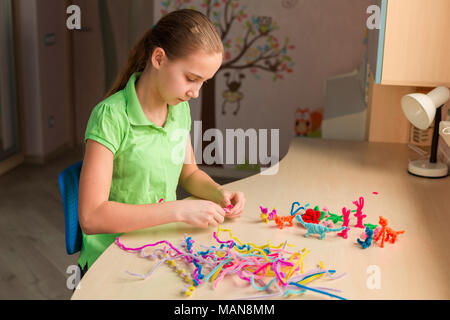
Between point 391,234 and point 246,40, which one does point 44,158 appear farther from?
point 391,234

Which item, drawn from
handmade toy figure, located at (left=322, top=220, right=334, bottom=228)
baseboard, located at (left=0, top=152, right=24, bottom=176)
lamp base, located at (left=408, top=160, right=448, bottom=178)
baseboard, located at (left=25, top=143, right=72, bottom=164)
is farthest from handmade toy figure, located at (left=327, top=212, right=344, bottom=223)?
baseboard, located at (left=25, top=143, right=72, bottom=164)

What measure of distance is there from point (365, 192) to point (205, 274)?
2.49 feet

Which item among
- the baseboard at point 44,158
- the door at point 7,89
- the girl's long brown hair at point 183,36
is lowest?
the baseboard at point 44,158

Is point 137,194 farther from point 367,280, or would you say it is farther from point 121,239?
point 367,280

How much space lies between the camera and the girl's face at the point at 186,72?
1.34 metres

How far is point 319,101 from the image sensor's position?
13.5ft

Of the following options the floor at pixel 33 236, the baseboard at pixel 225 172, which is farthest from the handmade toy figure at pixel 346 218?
the baseboard at pixel 225 172

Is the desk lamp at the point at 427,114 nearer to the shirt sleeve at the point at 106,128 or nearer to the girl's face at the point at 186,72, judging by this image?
the girl's face at the point at 186,72

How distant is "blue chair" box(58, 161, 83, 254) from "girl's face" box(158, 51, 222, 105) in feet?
1.17

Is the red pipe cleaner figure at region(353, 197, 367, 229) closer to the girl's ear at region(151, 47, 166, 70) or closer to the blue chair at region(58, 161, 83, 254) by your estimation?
the girl's ear at region(151, 47, 166, 70)

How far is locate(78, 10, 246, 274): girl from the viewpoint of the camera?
1.31 meters

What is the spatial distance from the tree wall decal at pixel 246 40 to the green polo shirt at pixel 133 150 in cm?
259

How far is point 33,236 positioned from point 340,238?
2.19 metres
